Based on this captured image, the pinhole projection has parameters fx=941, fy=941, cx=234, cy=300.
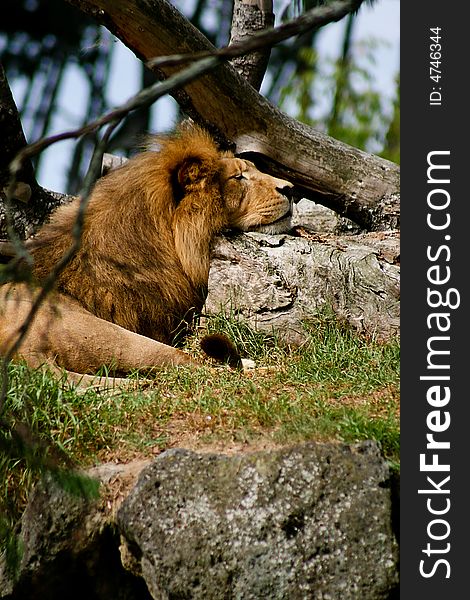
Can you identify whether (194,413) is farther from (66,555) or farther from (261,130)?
(261,130)

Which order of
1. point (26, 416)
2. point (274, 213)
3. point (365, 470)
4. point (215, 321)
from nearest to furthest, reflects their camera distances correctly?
point (365, 470)
point (26, 416)
point (215, 321)
point (274, 213)

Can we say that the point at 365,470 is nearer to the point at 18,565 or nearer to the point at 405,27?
→ the point at 18,565

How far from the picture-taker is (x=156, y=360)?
209 inches

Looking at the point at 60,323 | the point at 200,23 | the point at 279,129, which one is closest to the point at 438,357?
the point at 60,323

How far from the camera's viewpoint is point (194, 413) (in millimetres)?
4391

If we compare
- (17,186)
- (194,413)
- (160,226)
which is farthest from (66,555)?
(17,186)

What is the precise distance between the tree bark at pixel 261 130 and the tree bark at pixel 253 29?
961 mm

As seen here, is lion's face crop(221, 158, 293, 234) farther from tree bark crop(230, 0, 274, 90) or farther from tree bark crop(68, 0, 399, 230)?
tree bark crop(230, 0, 274, 90)

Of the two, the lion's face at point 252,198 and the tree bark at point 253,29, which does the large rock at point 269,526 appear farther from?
the tree bark at point 253,29

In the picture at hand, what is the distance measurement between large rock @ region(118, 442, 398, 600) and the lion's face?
2731 mm

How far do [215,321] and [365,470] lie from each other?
2.32m

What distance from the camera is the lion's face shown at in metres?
6.18

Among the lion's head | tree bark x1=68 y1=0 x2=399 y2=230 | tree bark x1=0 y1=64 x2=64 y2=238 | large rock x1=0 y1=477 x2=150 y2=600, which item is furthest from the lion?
large rock x1=0 y1=477 x2=150 y2=600

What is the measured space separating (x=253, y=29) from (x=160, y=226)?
254cm
